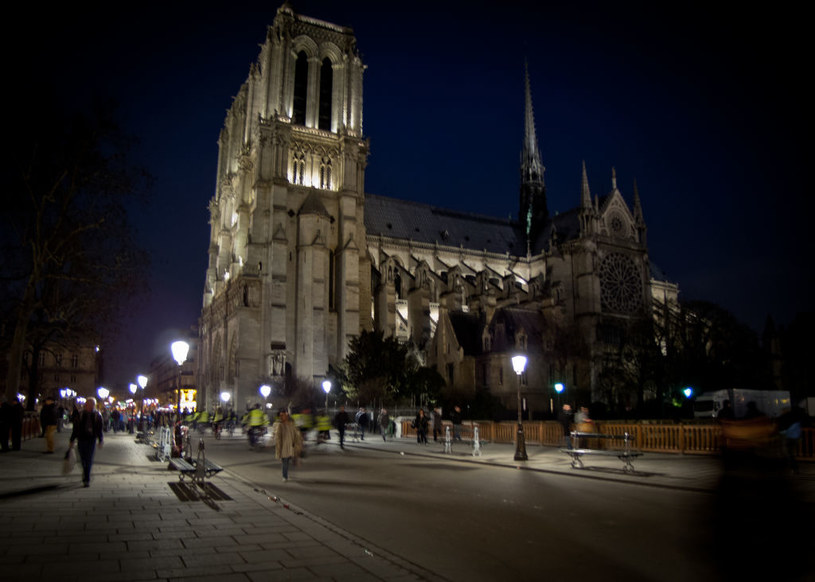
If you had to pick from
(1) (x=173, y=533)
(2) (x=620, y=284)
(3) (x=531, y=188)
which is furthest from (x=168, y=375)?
(1) (x=173, y=533)

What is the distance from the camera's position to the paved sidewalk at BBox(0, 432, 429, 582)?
5.89 m

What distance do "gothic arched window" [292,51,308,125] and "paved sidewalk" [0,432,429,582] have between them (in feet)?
174

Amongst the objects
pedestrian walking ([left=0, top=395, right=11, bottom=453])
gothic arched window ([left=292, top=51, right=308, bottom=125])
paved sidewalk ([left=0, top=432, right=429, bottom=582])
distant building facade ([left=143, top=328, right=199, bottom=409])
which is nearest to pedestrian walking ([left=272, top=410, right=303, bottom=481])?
paved sidewalk ([left=0, top=432, right=429, bottom=582])

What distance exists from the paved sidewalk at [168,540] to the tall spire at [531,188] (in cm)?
7540

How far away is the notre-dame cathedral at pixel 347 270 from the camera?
51938mm

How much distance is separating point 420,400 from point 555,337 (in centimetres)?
1288

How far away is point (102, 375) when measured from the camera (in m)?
105

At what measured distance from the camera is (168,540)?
7324 mm

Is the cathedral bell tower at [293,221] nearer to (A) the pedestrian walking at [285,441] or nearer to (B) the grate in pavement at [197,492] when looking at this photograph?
(A) the pedestrian walking at [285,441]

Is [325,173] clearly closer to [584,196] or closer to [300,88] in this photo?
[300,88]

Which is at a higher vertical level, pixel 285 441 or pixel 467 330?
pixel 467 330

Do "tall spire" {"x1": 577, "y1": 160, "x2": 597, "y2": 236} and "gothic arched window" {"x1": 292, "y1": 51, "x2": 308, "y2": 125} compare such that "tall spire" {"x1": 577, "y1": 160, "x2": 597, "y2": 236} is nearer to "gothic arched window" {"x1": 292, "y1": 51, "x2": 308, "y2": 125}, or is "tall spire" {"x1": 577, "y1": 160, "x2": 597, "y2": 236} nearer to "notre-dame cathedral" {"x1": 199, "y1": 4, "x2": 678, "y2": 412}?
"notre-dame cathedral" {"x1": 199, "y1": 4, "x2": 678, "y2": 412}

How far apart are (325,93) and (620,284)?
3879 centimetres

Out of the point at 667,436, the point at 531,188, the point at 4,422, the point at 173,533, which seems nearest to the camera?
the point at 173,533
